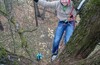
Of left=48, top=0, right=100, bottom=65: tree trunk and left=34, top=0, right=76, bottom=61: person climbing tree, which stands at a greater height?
left=48, top=0, right=100, bottom=65: tree trunk

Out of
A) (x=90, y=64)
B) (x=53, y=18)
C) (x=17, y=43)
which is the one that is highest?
(x=90, y=64)

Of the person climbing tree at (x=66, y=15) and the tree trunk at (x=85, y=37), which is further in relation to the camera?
the person climbing tree at (x=66, y=15)

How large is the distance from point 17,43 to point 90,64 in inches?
269

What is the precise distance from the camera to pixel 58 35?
6.34 metres

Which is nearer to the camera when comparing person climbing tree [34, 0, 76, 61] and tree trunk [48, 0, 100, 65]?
tree trunk [48, 0, 100, 65]

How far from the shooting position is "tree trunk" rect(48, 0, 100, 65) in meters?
2.98

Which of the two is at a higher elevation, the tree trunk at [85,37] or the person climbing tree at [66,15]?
the tree trunk at [85,37]

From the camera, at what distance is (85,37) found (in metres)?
3.10

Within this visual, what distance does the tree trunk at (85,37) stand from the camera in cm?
298

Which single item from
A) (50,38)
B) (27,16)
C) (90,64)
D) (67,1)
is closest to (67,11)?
(67,1)

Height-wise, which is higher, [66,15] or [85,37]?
[85,37]

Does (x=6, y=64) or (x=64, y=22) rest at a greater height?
(x=6, y=64)

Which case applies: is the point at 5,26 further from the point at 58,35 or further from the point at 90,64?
the point at 90,64

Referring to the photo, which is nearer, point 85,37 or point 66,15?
point 85,37
